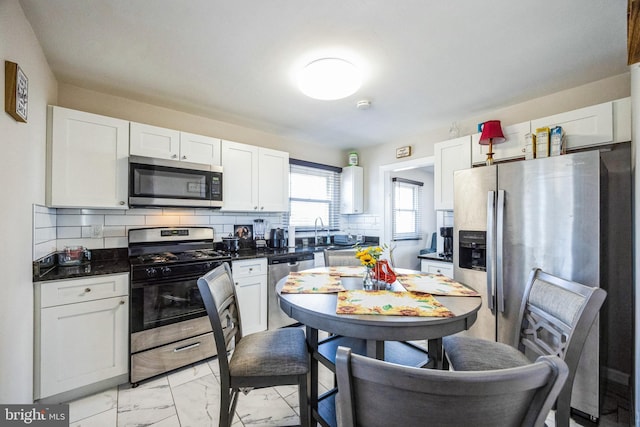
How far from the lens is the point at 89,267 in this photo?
2150 mm

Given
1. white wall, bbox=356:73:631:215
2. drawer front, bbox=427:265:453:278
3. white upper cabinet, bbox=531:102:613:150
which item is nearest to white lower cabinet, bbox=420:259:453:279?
drawer front, bbox=427:265:453:278

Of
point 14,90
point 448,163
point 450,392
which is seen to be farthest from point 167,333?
point 448,163

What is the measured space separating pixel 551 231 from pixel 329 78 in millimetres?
1901

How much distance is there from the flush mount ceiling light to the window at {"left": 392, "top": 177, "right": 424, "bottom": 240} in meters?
2.98

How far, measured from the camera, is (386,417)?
0.66 metres

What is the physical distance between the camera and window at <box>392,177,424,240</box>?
4934 millimetres

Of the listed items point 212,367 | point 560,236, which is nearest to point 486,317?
point 560,236

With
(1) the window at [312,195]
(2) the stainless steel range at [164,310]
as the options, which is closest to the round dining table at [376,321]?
(2) the stainless steel range at [164,310]

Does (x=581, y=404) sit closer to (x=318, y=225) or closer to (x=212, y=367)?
(x=212, y=367)

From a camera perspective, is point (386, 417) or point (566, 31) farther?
point (566, 31)

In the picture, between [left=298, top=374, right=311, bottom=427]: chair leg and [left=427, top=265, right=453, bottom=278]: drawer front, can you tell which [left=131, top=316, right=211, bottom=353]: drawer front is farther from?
[left=427, top=265, right=453, bottom=278]: drawer front

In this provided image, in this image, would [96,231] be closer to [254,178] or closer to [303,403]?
[254,178]

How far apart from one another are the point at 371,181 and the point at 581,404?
3.21 metres

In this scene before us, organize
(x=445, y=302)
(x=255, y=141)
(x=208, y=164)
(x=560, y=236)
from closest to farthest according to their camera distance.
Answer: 1. (x=445, y=302)
2. (x=560, y=236)
3. (x=208, y=164)
4. (x=255, y=141)
